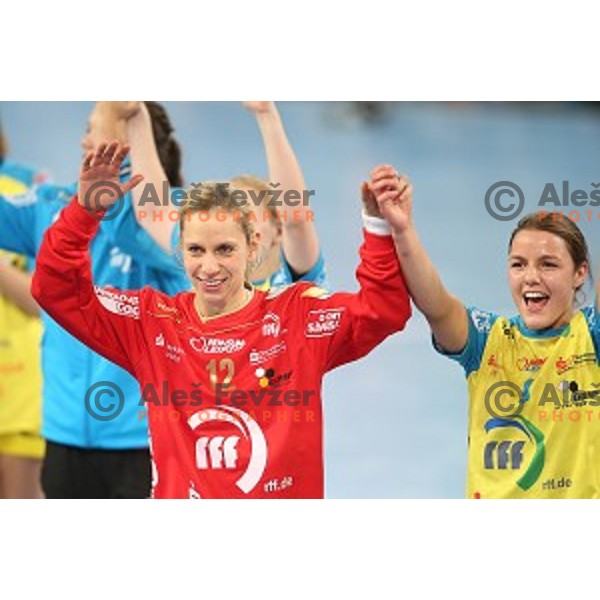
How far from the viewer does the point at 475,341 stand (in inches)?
119

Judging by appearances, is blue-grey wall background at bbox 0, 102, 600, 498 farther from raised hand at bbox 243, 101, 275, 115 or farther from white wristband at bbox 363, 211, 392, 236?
white wristband at bbox 363, 211, 392, 236

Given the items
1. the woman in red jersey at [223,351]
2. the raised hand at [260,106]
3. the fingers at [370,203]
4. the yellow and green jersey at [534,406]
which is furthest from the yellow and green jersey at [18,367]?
the yellow and green jersey at [534,406]

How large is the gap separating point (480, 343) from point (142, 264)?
77 cm

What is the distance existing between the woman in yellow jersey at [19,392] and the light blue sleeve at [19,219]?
90 mm

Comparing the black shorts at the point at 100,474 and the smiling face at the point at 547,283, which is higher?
the smiling face at the point at 547,283

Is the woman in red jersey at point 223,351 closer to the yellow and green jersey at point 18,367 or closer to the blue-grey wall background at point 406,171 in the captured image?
the blue-grey wall background at point 406,171

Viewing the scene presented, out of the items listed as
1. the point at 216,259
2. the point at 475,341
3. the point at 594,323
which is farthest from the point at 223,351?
the point at 594,323

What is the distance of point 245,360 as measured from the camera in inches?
118

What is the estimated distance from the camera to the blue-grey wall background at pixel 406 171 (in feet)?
10.4

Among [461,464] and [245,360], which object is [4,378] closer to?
[245,360]

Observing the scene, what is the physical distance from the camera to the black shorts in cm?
323

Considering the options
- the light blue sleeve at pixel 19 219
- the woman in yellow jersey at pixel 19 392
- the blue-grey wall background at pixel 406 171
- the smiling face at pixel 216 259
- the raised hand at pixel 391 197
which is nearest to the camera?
the raised hand at pixel 391 197

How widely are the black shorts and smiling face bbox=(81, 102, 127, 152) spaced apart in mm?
679
